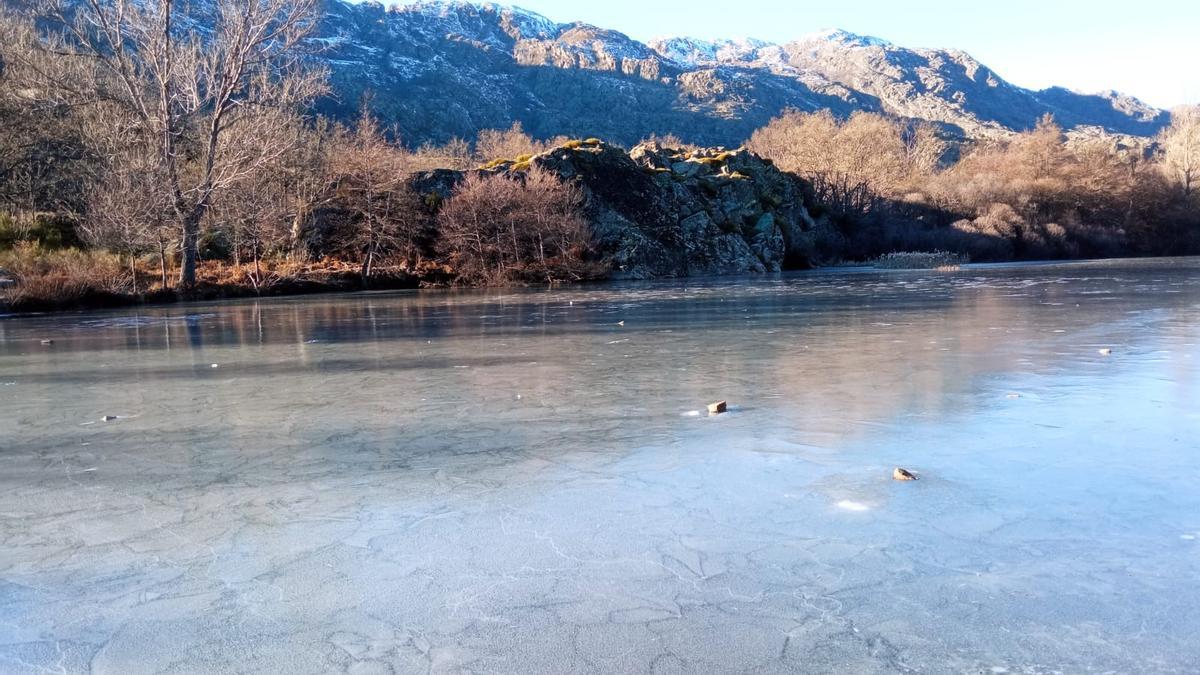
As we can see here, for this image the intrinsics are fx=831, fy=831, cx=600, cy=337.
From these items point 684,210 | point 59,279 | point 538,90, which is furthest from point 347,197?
point 538,90

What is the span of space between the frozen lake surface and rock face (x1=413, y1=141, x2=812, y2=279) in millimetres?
31317

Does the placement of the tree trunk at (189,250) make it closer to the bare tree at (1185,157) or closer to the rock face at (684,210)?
the rock face at (684,210)

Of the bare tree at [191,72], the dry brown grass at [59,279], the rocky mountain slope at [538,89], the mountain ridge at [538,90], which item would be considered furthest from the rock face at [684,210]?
the rocky mountain slope at [538,89]

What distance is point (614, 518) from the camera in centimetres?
409

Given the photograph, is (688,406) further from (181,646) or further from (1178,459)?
(181,646)

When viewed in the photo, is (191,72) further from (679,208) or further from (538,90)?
(538,90)

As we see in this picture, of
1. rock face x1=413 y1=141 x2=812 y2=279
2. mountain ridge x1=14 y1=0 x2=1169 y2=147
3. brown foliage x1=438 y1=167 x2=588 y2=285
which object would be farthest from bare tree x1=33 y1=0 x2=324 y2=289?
mountain ridge x1=14 y1=0 x2=1169 y2=147

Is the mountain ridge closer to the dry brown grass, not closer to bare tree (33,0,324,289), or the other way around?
bare tree (33,0,324,289)

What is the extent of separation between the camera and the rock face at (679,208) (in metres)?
40.4

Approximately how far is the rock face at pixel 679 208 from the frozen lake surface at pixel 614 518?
31.3 meters

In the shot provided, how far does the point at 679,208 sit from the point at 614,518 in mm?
41559

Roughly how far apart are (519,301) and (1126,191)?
53.8 meters

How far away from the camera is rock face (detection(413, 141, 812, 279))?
133 feet

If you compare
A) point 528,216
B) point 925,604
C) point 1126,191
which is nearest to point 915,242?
point 1126,191
